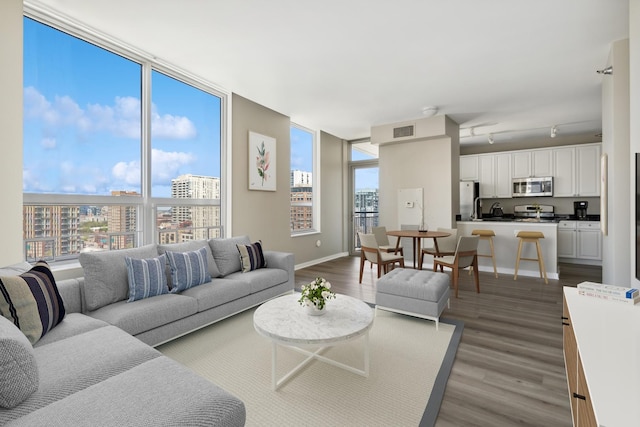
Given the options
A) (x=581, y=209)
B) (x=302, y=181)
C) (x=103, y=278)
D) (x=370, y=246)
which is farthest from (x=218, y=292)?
(x=581, y=209)

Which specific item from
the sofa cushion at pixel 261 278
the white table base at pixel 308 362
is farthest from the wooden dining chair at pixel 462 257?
→ the white table base at pixel 308 362

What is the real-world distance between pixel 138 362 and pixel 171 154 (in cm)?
283

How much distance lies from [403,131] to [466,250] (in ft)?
8.68

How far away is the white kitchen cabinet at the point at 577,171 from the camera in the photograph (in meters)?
6.25

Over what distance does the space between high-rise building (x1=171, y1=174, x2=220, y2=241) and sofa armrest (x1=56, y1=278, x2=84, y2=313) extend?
1.52 metres

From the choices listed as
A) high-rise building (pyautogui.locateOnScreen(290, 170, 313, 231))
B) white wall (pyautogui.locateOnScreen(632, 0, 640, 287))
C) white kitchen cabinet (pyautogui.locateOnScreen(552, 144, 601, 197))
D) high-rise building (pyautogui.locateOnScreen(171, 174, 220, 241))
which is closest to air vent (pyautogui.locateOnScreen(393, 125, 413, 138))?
high-rise building (pyautogui.locateOnScreen(290, 170, 313, 231))

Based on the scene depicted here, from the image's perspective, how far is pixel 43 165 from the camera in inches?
107

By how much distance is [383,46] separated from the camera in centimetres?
309

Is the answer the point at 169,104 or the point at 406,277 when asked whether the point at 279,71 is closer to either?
the point at 169,104

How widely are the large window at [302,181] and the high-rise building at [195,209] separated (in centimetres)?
186

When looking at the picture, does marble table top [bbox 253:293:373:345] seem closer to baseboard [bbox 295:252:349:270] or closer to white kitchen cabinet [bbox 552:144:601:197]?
baseboard [bbox 295:252:349:270]

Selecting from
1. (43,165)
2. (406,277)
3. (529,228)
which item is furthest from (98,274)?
(529,228)

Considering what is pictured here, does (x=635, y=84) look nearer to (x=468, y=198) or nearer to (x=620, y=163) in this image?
(x=620, y=163)

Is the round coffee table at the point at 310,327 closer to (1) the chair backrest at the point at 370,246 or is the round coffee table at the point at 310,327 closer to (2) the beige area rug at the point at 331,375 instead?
(2) the beige area rug at the point at 331,375
